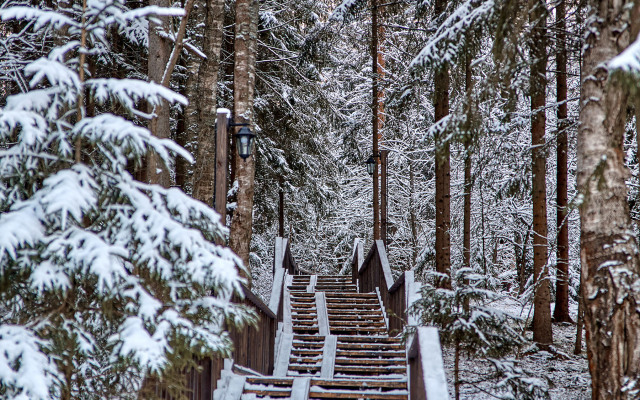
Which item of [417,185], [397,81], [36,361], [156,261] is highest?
[397,81]

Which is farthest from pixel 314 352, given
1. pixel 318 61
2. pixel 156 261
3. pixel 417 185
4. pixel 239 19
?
pixel 417 185

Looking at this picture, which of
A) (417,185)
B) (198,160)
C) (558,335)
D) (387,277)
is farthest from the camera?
(417,185)

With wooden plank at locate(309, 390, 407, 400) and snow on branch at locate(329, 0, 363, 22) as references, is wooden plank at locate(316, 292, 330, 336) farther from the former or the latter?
snow on branch at locate(329, 0, 363, 22)

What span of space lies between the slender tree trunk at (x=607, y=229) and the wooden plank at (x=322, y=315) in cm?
688

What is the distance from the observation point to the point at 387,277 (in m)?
10.7

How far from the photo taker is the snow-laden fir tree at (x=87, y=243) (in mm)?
2512

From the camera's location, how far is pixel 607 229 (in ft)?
13.0

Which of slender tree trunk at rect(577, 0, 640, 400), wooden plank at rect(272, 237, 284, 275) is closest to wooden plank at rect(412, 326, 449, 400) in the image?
slender tree trunk at rect(577, 0, 640, 400)

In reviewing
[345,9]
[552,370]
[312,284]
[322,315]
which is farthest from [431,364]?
[312,284]

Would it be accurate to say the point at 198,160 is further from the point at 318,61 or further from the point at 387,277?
the point at 318,61

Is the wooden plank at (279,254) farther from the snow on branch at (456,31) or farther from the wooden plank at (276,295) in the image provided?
the snow on branch at (456,31)

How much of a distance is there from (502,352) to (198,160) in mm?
5087

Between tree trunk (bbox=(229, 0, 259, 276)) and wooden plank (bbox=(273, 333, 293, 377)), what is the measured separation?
176 centimetres

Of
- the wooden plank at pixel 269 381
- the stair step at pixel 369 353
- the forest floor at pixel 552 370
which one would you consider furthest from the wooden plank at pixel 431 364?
the stair step at pixel 369 353
